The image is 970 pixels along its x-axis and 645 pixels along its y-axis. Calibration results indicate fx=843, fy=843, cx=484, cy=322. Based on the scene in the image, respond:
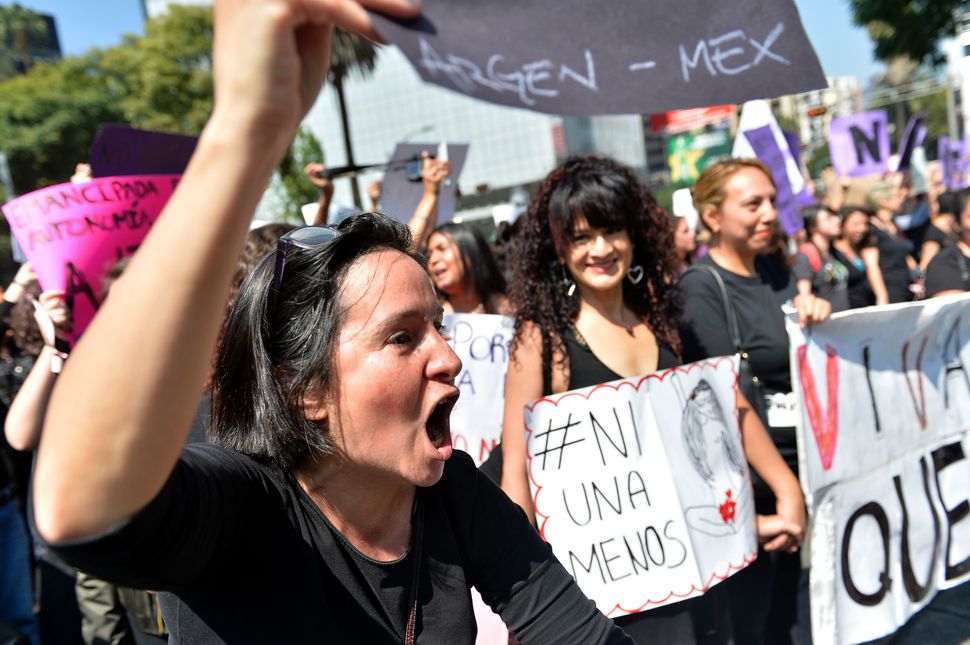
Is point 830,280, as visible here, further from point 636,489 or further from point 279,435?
point 279,435

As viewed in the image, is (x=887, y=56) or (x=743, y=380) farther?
(x=887, y=56)

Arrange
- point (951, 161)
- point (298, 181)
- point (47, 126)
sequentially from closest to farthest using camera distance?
point (951, 161), point (298, 181), point (47, 126)

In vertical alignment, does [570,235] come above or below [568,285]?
above

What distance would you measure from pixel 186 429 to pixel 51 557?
4227 millimetres

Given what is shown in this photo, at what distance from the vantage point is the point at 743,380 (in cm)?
296

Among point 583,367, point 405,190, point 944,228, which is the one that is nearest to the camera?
point 583,367

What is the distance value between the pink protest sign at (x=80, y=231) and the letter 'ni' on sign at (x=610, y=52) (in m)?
2.38

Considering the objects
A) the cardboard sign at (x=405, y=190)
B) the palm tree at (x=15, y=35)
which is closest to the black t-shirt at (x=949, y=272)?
the cardboard sign at (x=405, y=190)

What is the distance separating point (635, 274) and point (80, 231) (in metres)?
1.99

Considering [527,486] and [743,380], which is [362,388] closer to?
[527,486]

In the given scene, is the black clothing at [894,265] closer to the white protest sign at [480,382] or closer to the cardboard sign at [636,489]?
the white protest sign at [480,382]

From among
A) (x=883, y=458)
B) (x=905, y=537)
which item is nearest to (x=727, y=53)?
(x=883, y=458)

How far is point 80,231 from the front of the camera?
3.03 metres

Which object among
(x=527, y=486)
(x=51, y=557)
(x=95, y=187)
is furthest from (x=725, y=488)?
(x=51, y=557)
